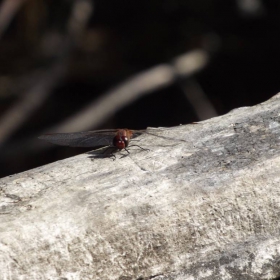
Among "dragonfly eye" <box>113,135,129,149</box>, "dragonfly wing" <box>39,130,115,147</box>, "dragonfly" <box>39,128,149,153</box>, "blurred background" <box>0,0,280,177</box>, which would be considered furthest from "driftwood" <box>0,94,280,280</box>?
"blurred background" <box>0,0,280,177</box>

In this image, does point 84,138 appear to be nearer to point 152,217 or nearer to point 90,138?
point 90,138

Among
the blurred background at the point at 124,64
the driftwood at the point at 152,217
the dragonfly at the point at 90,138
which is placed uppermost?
the blurred background at the point at 124,64

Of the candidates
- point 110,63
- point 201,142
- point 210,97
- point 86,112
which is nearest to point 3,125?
point 86,112

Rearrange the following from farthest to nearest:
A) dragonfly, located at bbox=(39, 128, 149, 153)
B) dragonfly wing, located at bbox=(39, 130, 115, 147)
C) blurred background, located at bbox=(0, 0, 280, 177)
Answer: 1. blurred background, located at bbox=(0, 0, 280, 177)
2. dragonfly wing, located at bbox=(39, 130, 115, 147)
3. dragonfly, located at bbox=(39, 128, 149, 153)

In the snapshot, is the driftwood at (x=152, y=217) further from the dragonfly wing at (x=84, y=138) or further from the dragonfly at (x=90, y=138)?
the dragonfly wing at (x=84, y=138)

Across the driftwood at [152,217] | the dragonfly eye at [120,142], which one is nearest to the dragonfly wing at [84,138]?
the dragonfly eye at [120,142]

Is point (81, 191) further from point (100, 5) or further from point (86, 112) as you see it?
point (100, 5)

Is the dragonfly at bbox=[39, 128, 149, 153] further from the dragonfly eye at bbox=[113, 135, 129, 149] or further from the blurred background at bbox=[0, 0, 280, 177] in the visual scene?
the blurred background at bbox=[0, 0, 280, 177]
